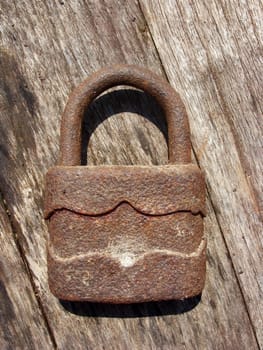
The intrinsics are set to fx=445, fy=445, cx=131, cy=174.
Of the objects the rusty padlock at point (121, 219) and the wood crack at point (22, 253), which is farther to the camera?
the wood crack at point (22, 253)

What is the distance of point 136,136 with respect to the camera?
3.84ft

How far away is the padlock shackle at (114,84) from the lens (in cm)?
101

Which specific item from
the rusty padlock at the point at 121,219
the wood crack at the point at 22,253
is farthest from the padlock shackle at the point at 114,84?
the wood crack at the point at 22,253

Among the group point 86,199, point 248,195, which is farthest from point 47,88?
point 248,195

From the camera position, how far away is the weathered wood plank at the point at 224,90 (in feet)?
3.84

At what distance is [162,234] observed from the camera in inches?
39.6

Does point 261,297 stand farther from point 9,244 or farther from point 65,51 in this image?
point 65,51

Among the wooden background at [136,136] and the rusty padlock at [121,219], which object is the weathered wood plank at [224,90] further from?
the rusty padlock at [121,219]

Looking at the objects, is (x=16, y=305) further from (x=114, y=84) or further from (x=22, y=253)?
(x=114, y=84)

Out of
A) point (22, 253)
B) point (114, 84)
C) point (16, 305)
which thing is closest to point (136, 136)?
point (114, 84)

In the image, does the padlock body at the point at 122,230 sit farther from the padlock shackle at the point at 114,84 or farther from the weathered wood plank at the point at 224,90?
the weathered wood plank at the point at 224,90

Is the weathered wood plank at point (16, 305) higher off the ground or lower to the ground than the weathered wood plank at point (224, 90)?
lower

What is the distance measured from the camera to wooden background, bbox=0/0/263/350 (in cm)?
115

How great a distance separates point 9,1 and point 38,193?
50cm
